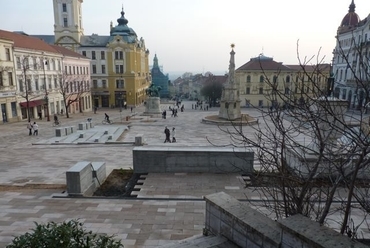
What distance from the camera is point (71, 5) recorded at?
63.6 meters

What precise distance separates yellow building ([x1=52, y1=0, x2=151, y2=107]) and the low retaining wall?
53.9m

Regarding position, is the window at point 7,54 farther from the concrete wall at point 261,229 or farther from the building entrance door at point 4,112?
the concrete wall at point 261,229

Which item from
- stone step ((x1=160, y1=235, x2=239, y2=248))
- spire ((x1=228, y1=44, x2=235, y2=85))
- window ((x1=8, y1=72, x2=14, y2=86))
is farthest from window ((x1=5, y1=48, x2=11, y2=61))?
stone step ((x1=160, y1=235, x2=239, y2=248))

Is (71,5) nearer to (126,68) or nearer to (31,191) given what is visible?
(126,68)

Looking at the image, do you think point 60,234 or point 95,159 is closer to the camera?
point 60,234

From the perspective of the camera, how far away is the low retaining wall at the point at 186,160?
43.4ft

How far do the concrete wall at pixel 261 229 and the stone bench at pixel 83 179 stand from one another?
5916 mm

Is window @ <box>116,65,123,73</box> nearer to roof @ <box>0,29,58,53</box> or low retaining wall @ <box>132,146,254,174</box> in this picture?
roof @ <box>0,29,58,53</box>

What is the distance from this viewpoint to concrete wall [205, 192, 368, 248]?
4387mm

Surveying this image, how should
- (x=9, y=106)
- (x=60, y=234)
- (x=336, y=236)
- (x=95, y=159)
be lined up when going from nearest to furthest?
(x=336, y=236) → (x=60, y=234) → (x=95, y=159) → (x=9, y=106)

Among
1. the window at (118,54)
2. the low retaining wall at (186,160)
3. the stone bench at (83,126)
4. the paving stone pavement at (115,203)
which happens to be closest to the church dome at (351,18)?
the window at (118,54)

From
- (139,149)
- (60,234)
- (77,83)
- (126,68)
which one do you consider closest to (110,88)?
(126,68)

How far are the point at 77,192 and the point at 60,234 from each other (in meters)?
6.42

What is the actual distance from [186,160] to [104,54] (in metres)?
58.1
